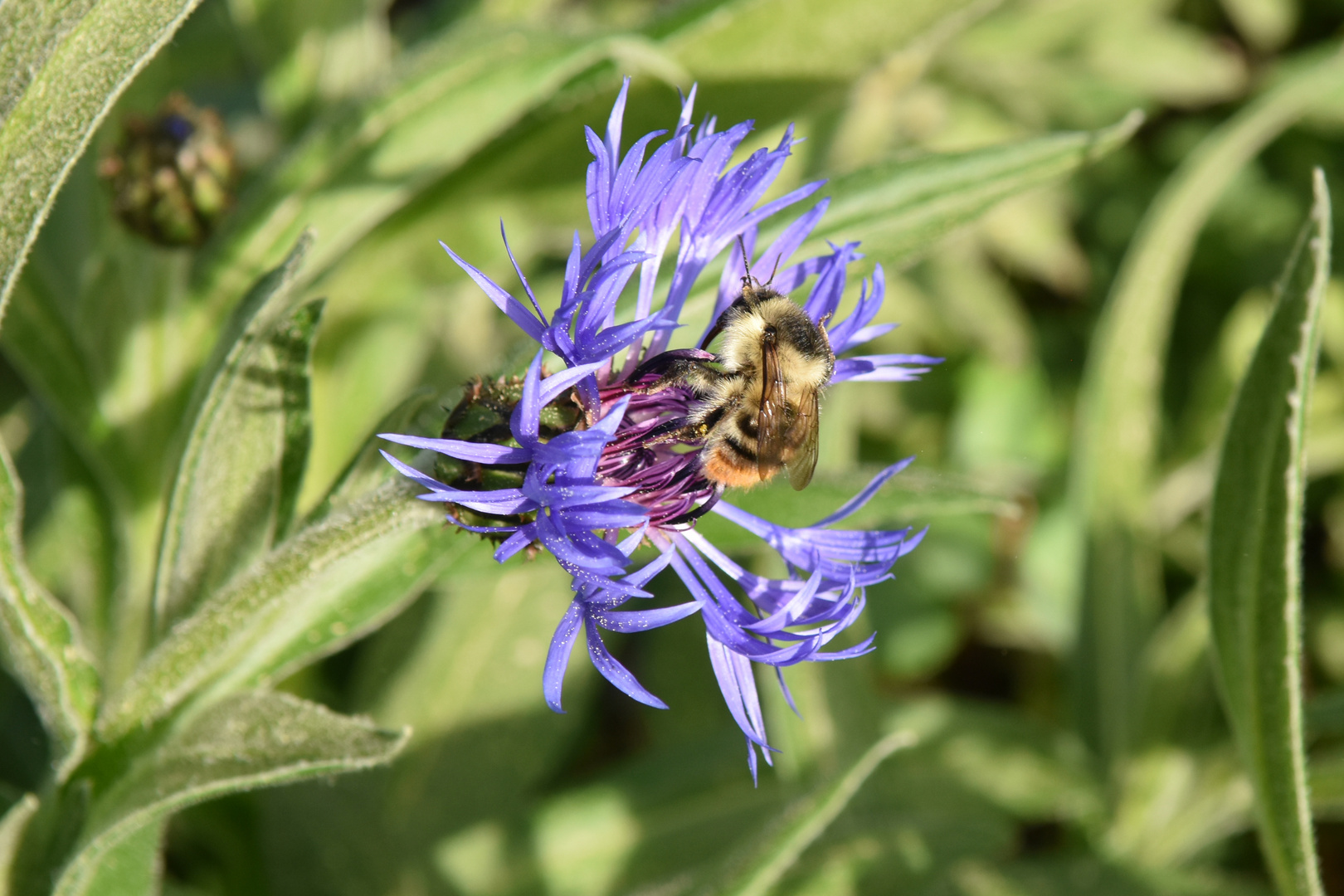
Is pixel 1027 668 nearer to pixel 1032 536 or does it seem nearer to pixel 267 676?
pixel 1032 536

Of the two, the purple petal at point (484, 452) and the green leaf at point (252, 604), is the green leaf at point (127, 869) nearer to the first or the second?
the green leaf at point (252, 604)

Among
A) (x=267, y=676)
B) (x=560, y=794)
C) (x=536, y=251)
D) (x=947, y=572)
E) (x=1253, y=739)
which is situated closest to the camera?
(x=267, y=676)

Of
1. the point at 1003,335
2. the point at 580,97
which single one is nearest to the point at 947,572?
the point at 1003,335

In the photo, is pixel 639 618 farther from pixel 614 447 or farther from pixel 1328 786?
pixel 1328 786

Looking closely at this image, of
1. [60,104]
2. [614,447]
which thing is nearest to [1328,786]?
[614,447]

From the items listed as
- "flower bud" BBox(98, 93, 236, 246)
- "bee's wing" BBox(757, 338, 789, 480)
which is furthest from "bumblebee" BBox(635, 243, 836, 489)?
"flower bud" BBox(98, 93, 236, 246)
